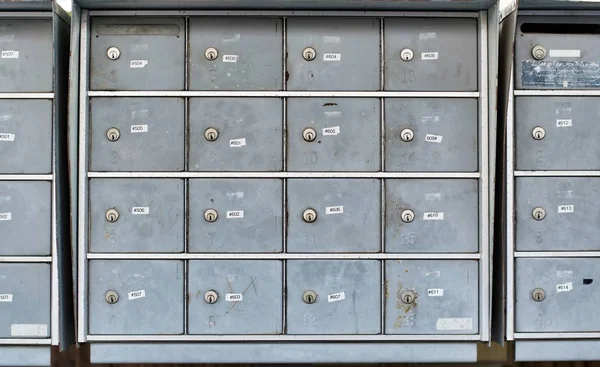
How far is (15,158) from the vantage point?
77.3 inches

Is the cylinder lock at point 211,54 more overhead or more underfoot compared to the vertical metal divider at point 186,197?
more overhead

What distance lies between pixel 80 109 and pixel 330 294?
1211mm

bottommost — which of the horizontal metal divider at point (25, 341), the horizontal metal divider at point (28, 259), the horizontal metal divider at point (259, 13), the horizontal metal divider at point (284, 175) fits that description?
the horizontal metal divider at point (25, 341)

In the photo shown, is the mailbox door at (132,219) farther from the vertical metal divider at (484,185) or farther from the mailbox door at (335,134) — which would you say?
the vertical metal divider at (484,185)

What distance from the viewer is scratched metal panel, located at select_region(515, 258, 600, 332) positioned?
1982 mm

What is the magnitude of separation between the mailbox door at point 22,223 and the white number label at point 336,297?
1.11m

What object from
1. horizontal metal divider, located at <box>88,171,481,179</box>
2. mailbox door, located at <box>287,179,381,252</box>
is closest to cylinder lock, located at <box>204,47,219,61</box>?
horizontal metal divider, located at <box>88,171,481,179</box>

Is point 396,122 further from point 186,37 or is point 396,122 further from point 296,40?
point 186,37

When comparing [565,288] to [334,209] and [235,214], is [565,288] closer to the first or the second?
[334,209]

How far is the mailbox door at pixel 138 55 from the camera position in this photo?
1965 mm

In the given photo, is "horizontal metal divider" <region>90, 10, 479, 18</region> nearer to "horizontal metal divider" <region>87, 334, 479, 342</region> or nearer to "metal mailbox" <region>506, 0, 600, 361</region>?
"metal mailbox" <region>506, 0, 600, 361</region>

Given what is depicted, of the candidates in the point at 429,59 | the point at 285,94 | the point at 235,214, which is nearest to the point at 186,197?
the point at 235,214

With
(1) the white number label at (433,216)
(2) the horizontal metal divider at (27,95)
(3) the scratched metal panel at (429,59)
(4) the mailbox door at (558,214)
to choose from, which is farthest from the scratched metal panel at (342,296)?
(2) the horizontal metal divider at (27,95)

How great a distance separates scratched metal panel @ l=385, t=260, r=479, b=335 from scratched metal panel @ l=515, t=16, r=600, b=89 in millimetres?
770
